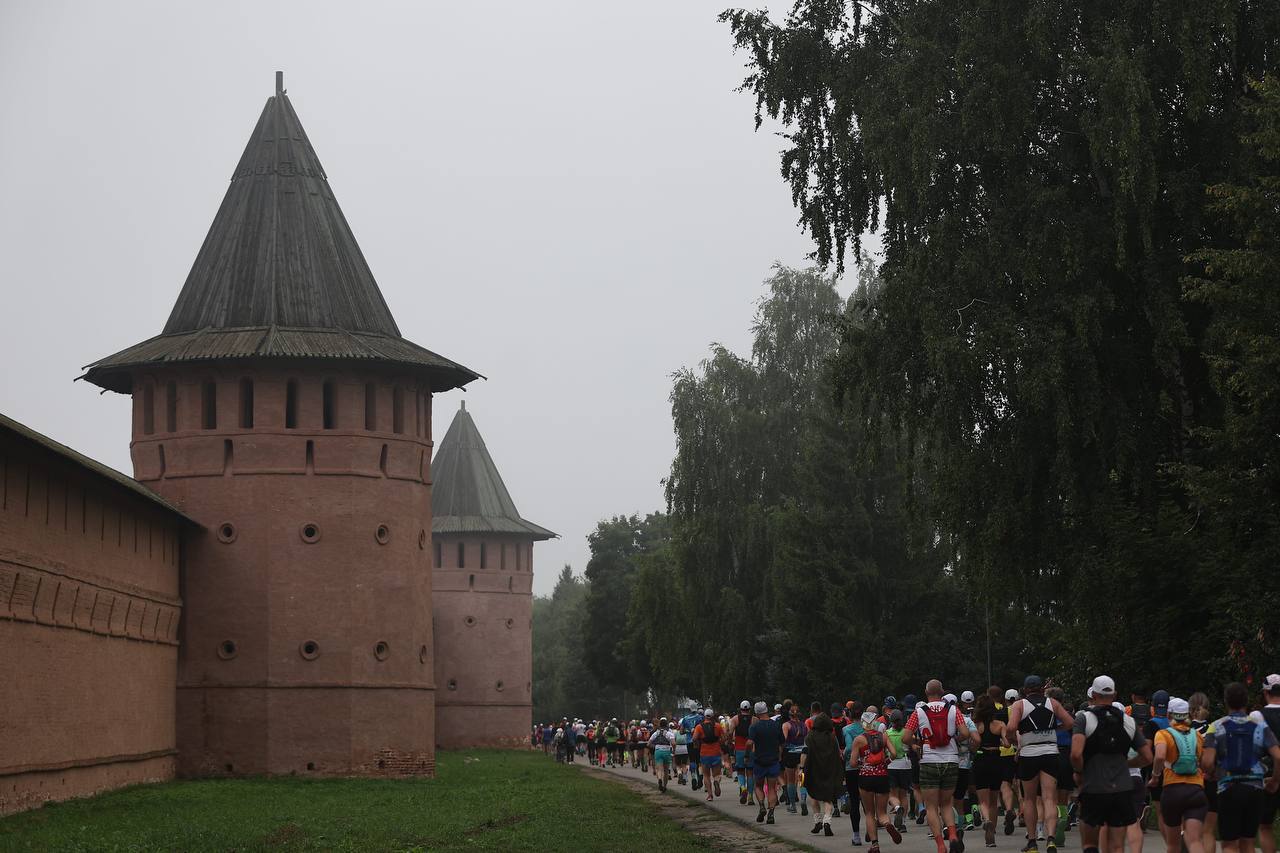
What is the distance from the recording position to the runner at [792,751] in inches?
899

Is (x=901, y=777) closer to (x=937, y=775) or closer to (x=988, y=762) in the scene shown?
(x=988, y=762)

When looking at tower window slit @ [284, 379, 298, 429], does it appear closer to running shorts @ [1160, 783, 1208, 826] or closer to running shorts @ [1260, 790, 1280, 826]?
running shorts @ [1160, 783, 1208, 826]

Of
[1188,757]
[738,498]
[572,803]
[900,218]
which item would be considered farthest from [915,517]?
[738,498]

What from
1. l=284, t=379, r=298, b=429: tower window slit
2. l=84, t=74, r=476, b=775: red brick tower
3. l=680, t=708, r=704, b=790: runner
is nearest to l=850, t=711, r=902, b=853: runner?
l=680, t=708, r=704, b=790: runner

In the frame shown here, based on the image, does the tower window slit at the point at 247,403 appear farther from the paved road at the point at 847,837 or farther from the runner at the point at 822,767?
the runner at the point at 822,767

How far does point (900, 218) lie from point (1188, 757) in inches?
549

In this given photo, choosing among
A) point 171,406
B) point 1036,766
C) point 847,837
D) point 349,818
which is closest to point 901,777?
point 847,837

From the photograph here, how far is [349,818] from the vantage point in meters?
23.1

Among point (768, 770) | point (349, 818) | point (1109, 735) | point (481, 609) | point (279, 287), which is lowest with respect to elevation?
point (349, 818)

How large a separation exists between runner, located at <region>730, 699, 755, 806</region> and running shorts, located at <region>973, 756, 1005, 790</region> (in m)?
7.00

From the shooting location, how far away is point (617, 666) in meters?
77.4

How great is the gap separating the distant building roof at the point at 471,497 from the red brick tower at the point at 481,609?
0.04 m

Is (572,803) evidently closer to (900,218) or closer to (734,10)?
(900,218)

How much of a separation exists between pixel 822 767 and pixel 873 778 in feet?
8.79
